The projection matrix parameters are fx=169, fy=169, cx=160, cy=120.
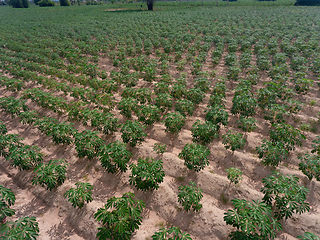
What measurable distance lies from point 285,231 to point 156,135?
6583 mm

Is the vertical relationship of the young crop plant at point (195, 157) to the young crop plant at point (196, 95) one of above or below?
below

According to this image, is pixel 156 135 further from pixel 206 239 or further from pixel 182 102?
pixel 206 239

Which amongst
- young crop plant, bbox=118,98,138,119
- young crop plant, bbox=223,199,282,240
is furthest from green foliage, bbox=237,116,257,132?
young crop plant, bbox=118,98,138,119

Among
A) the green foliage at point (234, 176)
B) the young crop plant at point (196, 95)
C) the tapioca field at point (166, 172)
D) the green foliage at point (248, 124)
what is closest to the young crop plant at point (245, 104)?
the tapioca field at point (166, 172)

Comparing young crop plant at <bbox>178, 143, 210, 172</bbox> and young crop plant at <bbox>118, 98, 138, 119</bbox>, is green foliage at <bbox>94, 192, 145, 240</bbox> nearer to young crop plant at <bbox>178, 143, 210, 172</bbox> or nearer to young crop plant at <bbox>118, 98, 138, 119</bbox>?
young crop plant at <bbox>178, 143, 210, 172</bbox>

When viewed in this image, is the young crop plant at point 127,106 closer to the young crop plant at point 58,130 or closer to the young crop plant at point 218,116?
the young crop plant at point 58,130

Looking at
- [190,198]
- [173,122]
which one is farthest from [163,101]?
[190,198]

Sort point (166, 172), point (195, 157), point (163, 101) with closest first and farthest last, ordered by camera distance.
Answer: point (195, 157) < point (166, 172) < point (163, 101)

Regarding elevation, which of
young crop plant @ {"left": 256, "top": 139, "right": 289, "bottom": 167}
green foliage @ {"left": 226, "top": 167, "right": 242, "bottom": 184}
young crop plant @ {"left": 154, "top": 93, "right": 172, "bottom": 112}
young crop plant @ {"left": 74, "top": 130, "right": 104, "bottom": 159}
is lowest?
green foliage @ {"left": 226, "top": 167, "right": 242, "bottom": 184}

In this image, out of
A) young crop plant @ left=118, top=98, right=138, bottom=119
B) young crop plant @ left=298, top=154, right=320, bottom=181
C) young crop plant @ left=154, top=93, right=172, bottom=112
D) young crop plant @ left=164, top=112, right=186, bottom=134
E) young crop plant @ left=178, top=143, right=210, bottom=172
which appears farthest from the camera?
young crop plant @ left=154, top=93, right=172, bottom=112

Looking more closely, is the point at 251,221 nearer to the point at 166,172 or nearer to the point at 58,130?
the point at 166,172

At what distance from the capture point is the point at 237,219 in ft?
16.7

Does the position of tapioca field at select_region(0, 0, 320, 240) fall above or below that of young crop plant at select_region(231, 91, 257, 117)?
below

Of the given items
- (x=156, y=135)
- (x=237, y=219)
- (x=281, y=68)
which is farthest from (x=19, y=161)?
(x=281, y=68)
